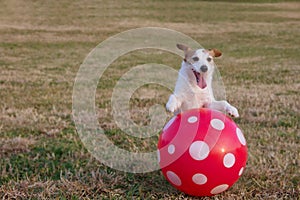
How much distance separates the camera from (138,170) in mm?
4891

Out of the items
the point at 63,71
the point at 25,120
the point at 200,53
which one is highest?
the point at 200,53

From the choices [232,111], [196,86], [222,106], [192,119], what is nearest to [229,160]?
[192,119]

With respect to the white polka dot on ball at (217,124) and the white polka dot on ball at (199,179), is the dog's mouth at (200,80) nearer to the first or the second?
the white polka dot on ball at (217,124)

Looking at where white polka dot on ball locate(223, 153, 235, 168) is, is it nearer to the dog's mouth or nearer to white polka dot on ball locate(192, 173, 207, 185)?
white polka dot on ball locate(192, 173, 207, 185)

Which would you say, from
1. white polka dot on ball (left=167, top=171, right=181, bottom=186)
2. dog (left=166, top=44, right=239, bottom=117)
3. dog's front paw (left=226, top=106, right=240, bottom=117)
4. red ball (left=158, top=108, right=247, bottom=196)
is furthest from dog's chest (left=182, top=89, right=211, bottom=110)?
white polka dot on ball (left=167, top=171, right=181, bottom=186)

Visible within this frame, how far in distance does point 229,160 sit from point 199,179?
0.31 metres

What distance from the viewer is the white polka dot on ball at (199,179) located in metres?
4.01

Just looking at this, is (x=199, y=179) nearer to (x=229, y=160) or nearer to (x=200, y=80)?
(x=229, y=160)

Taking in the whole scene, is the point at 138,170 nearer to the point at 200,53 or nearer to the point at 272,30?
the point at 200,53

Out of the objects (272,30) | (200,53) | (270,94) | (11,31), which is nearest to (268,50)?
(272,30)

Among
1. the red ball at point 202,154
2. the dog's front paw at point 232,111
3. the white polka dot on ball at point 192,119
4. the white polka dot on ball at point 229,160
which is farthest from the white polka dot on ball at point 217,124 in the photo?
the dog's front paw at point 232,111

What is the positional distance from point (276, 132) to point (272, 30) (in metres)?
25.7

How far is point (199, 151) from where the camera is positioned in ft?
13.1

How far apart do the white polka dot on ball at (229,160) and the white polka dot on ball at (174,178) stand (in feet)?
1.42
